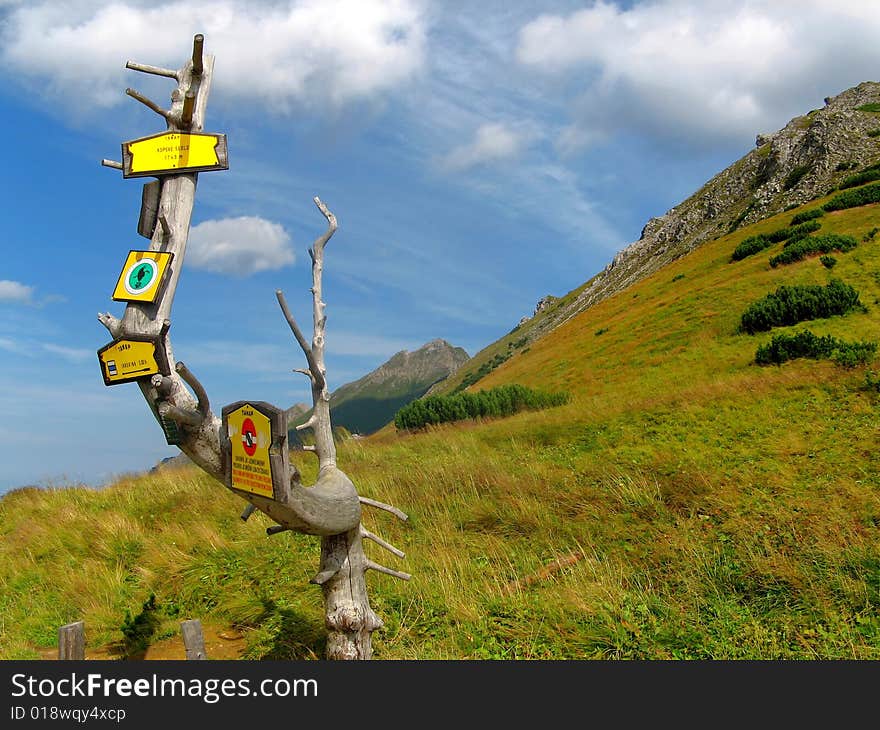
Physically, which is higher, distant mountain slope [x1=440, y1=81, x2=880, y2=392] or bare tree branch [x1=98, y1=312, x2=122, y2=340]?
distant mountain slope [x1=440, y1=81, x2=880, y2=392]

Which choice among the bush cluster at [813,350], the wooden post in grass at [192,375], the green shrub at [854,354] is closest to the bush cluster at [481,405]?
the bush cluster at [813,350]

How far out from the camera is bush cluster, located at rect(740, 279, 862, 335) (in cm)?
1983

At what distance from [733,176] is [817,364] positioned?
180 feet

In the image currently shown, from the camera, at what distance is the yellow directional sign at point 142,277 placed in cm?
452

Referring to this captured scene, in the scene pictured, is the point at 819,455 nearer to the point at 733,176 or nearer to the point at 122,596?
the point at 122,596

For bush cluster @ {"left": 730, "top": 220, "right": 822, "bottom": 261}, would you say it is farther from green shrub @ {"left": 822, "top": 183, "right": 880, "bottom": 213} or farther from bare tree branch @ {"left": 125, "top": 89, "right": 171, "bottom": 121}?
bare tree branch @ {"left": 125, "top": 89, "right": 171, "bottom": 121}

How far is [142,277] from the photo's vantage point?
4.58 meters

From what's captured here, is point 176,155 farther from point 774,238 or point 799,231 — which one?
point 774,238

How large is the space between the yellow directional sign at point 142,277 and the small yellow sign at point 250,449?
122cm

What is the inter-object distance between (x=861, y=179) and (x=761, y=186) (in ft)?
56.5

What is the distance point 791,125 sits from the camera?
63000 mm

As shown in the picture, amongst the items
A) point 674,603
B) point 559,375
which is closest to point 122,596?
point 674,603

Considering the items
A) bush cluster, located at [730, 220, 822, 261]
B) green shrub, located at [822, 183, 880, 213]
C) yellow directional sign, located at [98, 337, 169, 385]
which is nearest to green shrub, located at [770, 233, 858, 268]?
bush cluster, located at [730, 220, 822, 261]

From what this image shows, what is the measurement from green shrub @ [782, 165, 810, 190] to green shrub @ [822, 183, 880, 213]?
15.2m
